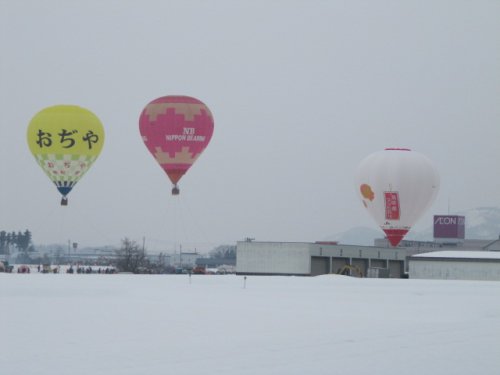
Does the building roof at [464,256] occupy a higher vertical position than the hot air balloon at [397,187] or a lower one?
lower

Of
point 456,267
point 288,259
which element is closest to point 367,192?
point 456,267

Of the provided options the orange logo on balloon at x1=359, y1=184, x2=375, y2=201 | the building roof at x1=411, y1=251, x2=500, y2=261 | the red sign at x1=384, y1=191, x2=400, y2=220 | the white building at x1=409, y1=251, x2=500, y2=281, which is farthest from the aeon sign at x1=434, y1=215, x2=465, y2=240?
the red sign at x1=384, y1=191, x2=400, y2=220

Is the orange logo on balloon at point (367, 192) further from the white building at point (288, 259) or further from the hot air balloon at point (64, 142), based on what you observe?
the hot air balloon at point (64, 142)

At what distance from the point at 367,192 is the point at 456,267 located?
935 cm

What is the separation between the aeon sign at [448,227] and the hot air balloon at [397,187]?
117 metres

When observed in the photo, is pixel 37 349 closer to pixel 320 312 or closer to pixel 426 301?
pixel 320 312

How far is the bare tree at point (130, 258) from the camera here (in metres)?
143

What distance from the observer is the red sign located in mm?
77938

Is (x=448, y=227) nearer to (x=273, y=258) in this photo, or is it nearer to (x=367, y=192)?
(x=273, y=258)

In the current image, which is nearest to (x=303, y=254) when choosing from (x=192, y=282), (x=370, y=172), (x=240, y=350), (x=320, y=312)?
(x=370, y=172)

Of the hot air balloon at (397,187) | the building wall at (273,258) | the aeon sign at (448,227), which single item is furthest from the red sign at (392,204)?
the aeon sign at (448,227)

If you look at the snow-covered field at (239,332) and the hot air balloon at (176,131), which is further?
the hot air balloon at (176,131)

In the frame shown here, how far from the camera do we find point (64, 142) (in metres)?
70.1

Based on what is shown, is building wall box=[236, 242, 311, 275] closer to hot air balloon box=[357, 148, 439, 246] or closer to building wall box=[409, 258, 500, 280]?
building wall box=[409, 258, 500, 280]
